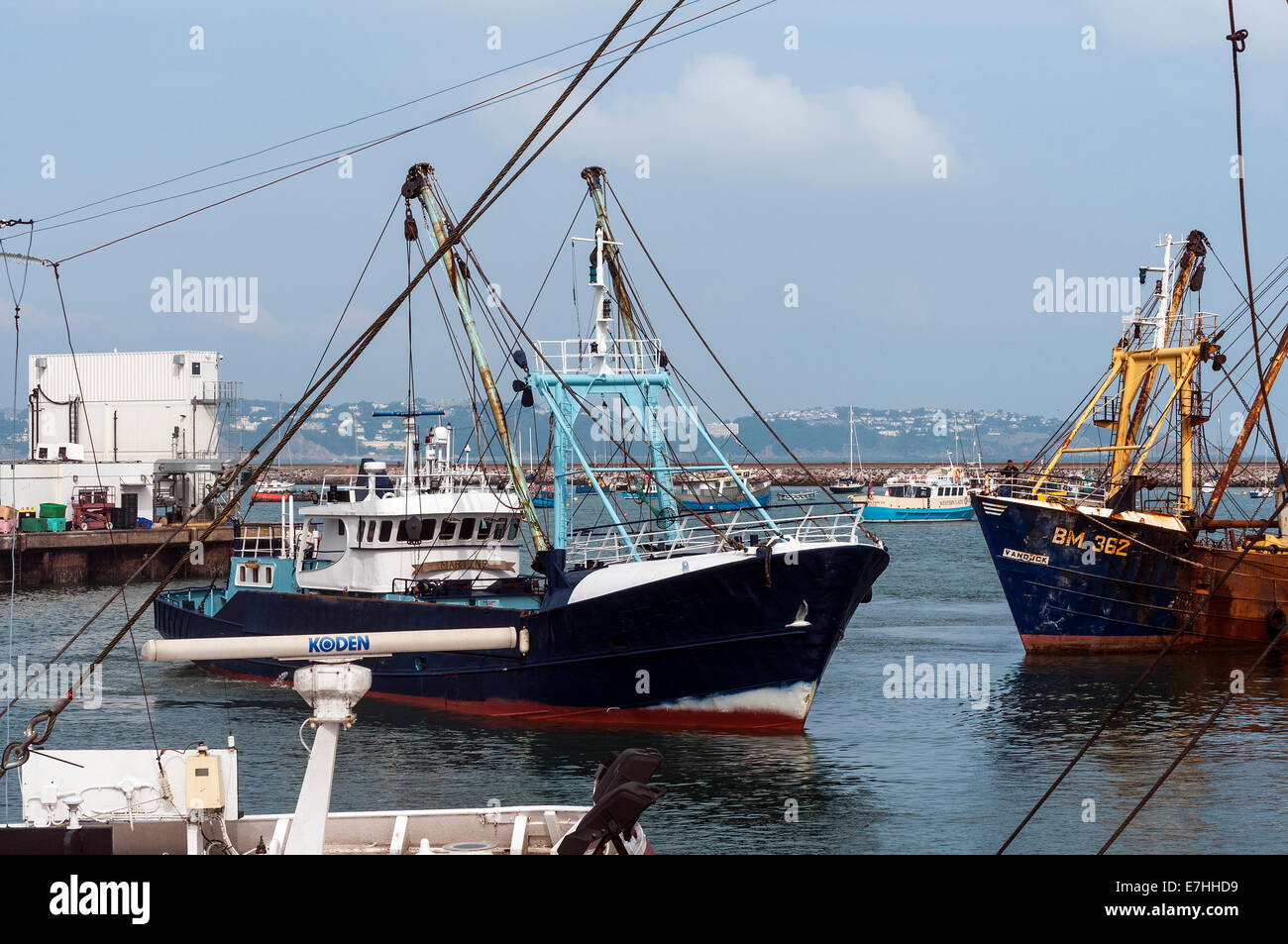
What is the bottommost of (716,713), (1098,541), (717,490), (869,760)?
(869,760)

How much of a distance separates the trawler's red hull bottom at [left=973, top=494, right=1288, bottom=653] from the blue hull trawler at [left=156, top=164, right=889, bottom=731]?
964 centimetres

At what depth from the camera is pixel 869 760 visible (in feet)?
69.6

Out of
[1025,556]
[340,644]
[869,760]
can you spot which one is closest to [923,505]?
[1025,556]

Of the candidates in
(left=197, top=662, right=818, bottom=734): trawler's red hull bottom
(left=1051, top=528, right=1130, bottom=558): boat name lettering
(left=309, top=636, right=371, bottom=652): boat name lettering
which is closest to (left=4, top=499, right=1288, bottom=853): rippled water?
(left=197, top=662, right=818, bottom=734): trawler's red hull bottom

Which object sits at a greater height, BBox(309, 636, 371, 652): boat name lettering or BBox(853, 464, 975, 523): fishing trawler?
BBox(309, 636, 371, 652): boat name lettering

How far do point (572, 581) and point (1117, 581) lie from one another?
1514 centimetres

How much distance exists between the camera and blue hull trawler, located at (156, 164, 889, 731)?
837 inches

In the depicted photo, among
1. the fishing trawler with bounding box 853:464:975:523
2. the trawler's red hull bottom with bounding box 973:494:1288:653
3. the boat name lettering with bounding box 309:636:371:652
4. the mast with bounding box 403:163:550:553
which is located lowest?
the fishing trawler with bounding box 853:464:975:523

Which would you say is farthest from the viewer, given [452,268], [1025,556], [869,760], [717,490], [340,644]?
[1025,556]

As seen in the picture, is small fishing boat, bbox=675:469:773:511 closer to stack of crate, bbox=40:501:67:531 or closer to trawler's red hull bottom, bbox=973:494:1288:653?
trawler's red hull bottom, bbox=973:494:1288:653

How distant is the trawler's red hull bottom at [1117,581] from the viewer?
31.2 m

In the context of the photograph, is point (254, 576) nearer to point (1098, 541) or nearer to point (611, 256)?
point (611, 256)
